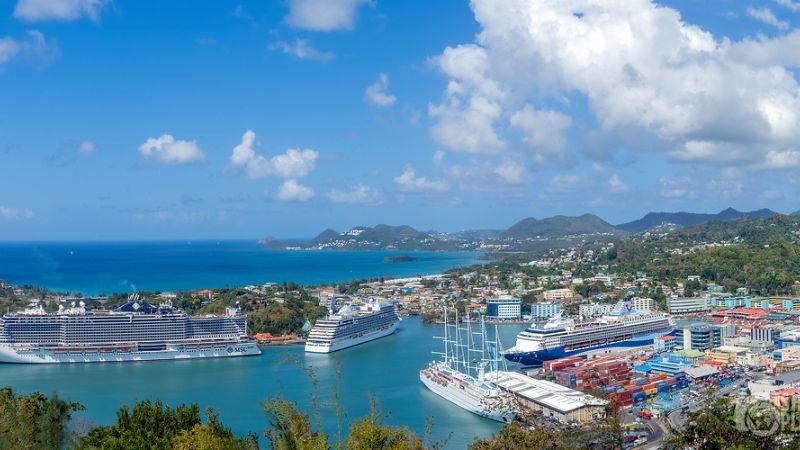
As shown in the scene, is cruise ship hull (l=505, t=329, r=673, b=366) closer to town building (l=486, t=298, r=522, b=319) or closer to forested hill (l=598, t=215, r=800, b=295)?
town building (l=486, t=298, r=522, b=319)

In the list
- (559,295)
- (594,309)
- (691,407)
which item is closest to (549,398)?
(691,407)

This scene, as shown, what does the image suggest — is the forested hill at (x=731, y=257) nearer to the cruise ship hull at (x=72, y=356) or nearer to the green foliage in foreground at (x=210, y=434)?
the cruise ship hull at (x=72, y=356)

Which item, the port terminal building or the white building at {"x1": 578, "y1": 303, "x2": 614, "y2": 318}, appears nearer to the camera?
the port terminal building

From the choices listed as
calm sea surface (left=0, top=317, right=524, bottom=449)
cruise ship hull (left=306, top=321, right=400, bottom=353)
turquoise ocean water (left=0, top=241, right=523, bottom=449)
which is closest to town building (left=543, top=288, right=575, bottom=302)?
turquoise ocean water (left=0, top=241, right=523, bottom=449)

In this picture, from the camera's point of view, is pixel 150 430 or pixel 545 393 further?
Answer: pixel 545 393

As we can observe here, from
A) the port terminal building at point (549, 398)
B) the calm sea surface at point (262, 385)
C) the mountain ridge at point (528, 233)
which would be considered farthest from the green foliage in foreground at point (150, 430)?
the mountain ridge at point (528, 233)

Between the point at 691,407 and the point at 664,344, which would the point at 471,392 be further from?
the point at 664,344
